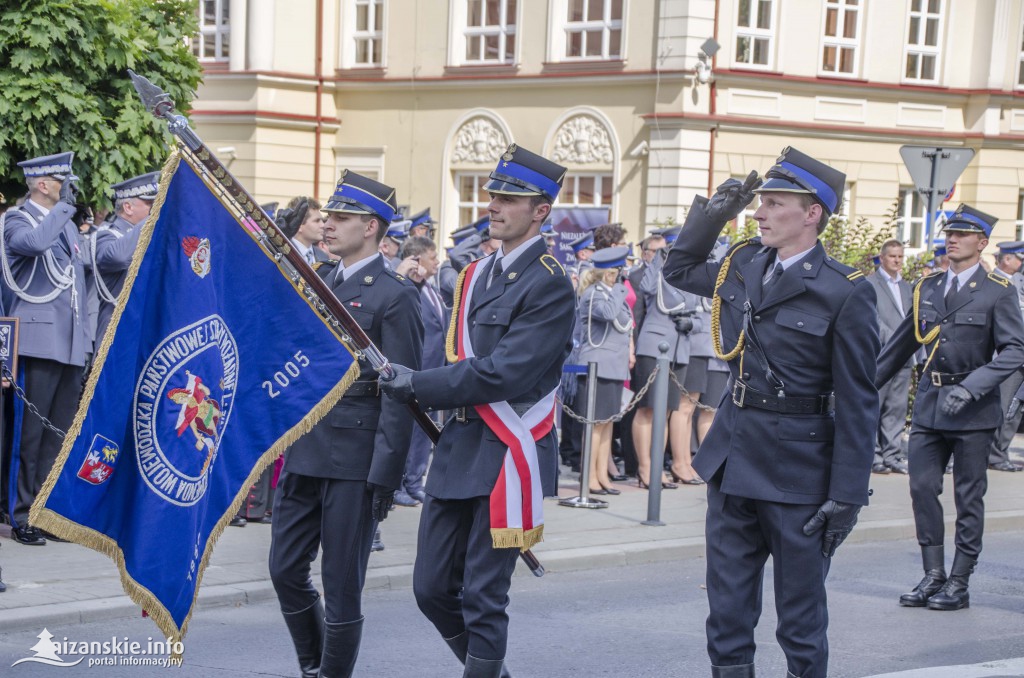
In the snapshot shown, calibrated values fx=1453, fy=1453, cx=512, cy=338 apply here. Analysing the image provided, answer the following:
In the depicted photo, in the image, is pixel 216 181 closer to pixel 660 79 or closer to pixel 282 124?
pixel 660 79

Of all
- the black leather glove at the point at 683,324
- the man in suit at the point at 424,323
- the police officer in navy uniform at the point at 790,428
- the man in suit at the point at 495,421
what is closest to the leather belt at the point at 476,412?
the man in suit at the point at 495,421

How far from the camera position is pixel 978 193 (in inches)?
1131

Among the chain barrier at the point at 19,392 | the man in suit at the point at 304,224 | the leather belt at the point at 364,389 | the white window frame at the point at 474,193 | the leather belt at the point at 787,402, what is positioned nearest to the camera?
the leather belt at the point at 787,402

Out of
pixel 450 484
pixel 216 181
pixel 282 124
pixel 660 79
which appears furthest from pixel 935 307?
pixel 282 124

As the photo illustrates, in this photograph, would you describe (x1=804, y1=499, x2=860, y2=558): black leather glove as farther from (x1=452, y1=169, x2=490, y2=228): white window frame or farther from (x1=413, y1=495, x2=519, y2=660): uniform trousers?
(x1=452, y1=169, x2=490, y2=228): white window frame

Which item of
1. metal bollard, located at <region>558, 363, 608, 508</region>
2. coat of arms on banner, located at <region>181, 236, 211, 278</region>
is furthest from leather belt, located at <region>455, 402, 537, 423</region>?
metal bollard, located at <region>558, 363, 608, 508</region>

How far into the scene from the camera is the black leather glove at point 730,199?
18.9 feet

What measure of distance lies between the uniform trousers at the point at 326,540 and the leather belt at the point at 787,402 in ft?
5.31

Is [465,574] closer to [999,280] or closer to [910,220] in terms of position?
[999,280]

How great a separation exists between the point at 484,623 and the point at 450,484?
548mm

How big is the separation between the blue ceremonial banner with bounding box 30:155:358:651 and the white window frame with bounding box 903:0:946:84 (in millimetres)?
24598

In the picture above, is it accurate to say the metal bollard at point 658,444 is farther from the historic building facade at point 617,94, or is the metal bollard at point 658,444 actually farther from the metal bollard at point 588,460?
the historic building facade at point 617,94

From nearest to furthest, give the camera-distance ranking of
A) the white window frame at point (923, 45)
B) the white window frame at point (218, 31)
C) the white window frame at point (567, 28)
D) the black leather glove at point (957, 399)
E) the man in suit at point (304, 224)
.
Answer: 1. the black leather glove at point (957, 399)
2. the man in suit at point (304, 224)
3. the white window frame at point (567, 28)
4. the white window frame at point (923, 45)
5. the white window frame at point (218, 31)

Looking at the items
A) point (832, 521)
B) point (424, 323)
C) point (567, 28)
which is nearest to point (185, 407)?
point (832, 521)
